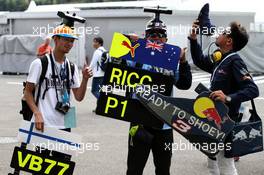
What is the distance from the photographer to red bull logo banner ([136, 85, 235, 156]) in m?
4.02

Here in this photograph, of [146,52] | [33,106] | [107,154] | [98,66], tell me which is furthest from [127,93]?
[98,66]

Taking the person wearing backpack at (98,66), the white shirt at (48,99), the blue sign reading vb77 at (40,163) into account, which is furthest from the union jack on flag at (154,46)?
the person wearing backpack at (98,66)

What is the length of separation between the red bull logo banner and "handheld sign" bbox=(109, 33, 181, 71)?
0.95 ft

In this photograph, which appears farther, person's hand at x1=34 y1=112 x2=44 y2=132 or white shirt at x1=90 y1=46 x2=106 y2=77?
white shirt at x1=90 y1=46 x2=106 y2=77

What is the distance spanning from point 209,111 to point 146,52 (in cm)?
74

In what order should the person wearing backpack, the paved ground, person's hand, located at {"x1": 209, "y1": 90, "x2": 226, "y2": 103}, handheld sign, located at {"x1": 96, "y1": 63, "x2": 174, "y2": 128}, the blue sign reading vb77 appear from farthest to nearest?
the person wearing backpack, the paved ground, the blue sign reading vb77, handheld sign, located at {"x1": 96, "y1": 63, "x2": 174, "y2": 128}, person's hand, located at {"x1": 209, "y1": 90, "x2": 226, "y2": 103}

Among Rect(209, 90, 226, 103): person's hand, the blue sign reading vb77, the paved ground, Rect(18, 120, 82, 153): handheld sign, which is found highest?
Rect(209, 90, 226, 103): person's hand

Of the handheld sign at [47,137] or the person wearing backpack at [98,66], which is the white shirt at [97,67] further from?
the handheld sign at [47,137]

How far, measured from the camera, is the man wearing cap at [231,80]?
405 cm

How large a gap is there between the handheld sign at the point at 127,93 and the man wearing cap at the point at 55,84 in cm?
30

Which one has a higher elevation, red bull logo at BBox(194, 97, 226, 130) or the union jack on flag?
the union jack on flag

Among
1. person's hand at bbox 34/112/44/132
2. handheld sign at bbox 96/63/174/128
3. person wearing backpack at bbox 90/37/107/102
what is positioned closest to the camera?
handheld sign at bbox 96/63/174/128

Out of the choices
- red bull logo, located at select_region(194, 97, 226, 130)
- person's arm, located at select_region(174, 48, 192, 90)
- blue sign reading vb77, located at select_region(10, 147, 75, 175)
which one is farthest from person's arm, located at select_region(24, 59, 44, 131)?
red bull logo, located at select_region(194, 97, 226, 130)

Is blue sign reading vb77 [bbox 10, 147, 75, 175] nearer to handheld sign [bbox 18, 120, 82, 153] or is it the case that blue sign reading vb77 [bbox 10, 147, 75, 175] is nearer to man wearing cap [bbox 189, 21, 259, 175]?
handheld sign [bbox 18, 120, 82, 153]
